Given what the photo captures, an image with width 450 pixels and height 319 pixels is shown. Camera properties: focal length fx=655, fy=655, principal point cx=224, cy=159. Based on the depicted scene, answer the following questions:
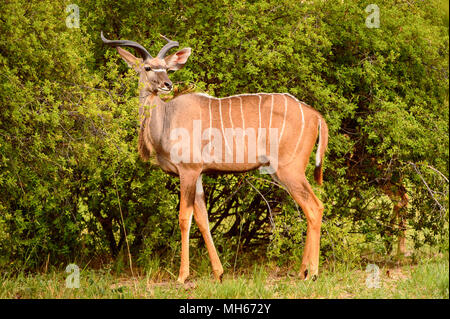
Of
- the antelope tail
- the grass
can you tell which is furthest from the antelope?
the grass

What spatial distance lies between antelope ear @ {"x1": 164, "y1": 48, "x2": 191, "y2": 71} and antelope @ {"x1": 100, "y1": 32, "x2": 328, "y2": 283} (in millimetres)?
57

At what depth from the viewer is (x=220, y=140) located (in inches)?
216

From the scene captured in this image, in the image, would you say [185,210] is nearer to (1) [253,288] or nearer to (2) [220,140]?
(2) [220,140]

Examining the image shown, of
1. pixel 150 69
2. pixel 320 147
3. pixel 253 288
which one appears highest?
pixel 150 69

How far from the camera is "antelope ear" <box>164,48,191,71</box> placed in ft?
18.6

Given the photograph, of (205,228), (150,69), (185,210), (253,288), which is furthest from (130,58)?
(253,288)

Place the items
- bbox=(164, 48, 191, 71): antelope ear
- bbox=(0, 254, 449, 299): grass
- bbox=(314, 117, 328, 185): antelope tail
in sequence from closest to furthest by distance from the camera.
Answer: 1. bbox=(0, 254, 449, 299): grass
2. bbox=(314, 117, 328, 185): antelope tail
3. bbox=(164, 48, 191, 71): antelope ear

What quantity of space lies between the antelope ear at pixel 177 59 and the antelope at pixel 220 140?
0.06m

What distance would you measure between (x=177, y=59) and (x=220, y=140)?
877 mm

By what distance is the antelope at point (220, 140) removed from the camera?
5.33 m

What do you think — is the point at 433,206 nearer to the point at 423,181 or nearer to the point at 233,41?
the point at 423,181

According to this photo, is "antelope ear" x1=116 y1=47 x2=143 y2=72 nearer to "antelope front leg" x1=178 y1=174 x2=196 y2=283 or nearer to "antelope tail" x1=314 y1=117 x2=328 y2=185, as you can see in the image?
"antelope front leg" x1=178 y1=174 x2=196 y2=283

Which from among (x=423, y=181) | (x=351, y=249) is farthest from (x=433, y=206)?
(x=351, y=249)

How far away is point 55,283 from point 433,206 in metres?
4.10
